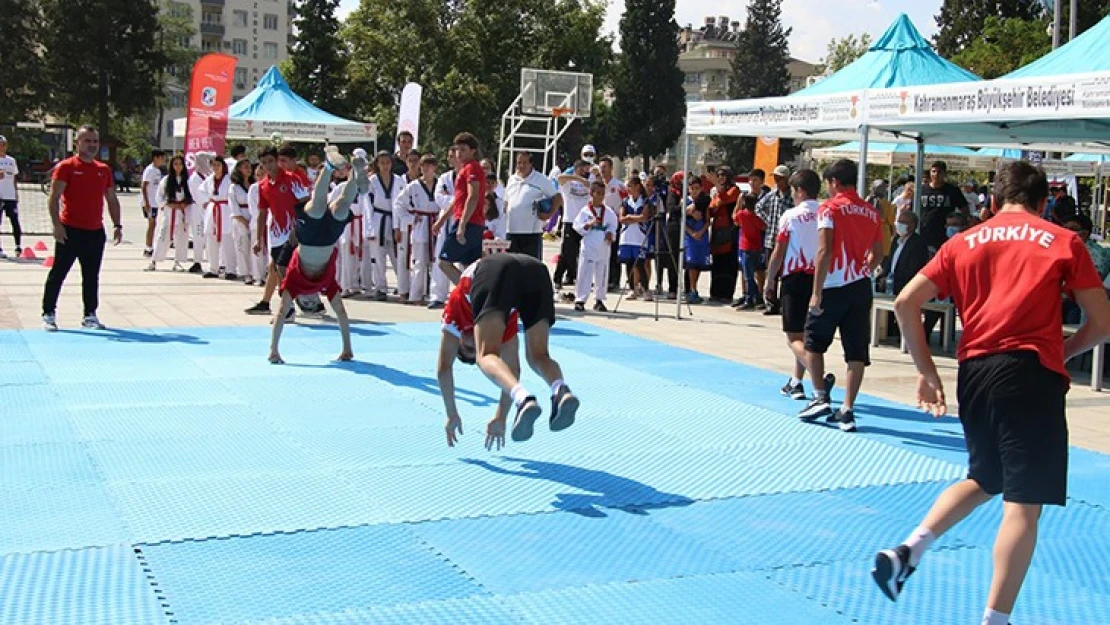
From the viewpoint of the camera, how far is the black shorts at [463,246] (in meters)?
12.7

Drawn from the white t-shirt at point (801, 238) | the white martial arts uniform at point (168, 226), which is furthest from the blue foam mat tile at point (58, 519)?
the white martial arts uniform at point (168, 226)

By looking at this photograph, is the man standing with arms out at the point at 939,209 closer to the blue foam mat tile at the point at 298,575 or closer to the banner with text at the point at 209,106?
the blue foam mat tile at the point at 298,575

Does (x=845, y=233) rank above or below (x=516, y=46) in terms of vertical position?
below

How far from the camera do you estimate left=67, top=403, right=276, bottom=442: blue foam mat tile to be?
7633mm

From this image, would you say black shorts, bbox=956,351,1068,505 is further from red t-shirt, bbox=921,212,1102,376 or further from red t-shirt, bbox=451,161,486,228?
red t-shirt, bbox=451,161,486,228

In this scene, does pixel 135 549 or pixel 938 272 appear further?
pixel 135 549

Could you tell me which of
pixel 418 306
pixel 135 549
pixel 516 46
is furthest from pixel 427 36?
pixel 135 549

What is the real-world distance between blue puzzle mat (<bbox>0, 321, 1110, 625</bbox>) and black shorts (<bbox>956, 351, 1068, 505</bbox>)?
819mm

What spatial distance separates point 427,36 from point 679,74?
77.8 ft

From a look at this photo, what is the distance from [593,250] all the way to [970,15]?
43.5 meters

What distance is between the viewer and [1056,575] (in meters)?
5.38

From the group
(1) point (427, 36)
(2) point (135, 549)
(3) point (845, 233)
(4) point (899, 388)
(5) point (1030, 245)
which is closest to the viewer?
(5) point (1030, 245)

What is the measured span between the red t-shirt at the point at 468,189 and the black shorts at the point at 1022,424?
8401 mm

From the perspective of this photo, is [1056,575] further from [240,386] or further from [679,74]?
[679,74]
